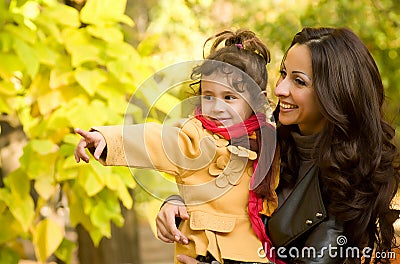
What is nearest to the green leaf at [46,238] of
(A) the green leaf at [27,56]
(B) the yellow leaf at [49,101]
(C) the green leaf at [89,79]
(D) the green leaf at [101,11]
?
(B) the yellow leaf at [49,101]

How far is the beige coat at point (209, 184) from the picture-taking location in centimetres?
199

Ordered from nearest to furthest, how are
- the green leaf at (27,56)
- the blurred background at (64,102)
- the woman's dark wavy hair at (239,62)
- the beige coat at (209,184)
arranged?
the beige coat at (209,184) → the woman's dark wavy hair at (239,62) → the green leaf at (27,56) → the blurred background at (64,102)

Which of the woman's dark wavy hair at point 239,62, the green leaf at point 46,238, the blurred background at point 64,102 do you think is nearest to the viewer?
the woman's dark wavy hair at point 239,62

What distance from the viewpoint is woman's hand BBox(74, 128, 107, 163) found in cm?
→ 184

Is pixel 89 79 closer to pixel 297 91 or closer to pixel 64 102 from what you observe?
pixel 64 102

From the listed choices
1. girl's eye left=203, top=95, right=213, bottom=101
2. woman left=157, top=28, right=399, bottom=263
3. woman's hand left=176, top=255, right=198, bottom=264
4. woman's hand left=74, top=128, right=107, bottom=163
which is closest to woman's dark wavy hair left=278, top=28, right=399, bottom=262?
woman left=157, top=28, right=399, bottom=263

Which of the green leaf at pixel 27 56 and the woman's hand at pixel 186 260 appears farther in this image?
the green leaf at pixel 27 56

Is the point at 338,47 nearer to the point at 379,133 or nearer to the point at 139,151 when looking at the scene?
the point at 379,133

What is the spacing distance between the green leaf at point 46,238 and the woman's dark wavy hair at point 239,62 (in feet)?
4.98

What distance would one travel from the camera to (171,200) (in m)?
2.08

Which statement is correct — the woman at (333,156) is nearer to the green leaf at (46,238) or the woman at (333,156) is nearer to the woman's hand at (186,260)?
the woman's hand at (186,260)

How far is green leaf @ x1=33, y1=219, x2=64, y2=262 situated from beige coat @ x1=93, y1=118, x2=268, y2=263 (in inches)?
60.2

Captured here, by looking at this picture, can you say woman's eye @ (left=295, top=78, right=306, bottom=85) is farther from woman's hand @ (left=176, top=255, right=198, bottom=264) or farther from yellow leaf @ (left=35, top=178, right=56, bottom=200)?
yellow leaf @ (left=35, top=178, right=56, bottom=200)

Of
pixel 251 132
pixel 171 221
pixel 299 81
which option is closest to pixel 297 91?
pixel 299 81
